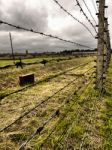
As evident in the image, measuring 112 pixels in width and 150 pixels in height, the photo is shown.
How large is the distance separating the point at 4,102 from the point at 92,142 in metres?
4.39

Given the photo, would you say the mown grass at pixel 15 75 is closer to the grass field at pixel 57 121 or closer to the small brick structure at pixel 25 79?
the small brick structure at pixel 25 79

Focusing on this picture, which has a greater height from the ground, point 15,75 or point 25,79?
point 25,79

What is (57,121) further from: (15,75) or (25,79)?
(15,75)

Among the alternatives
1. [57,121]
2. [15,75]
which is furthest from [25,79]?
[57,121]

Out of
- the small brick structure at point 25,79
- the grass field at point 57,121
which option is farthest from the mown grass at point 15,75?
the grass field at point 57,121

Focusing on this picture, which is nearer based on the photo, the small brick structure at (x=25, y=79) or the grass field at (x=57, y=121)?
the grass field at (x=57, y=121)

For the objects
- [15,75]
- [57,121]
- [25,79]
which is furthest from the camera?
[15,75]

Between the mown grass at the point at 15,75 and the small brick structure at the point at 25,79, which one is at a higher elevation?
the small brick structure at the point at 25,79

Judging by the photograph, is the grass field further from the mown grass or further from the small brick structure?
the small brick structure

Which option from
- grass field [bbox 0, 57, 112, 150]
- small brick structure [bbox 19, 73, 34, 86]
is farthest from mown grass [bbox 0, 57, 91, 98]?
grass field [bbox 0, 57, 112, 150]

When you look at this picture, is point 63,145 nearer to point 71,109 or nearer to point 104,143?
point 104,143

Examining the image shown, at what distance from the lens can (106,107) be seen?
9.81 m

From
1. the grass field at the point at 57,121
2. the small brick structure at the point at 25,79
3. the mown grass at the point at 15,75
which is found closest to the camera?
the grass field at the point at 57,121

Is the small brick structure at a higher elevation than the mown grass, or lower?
higher
